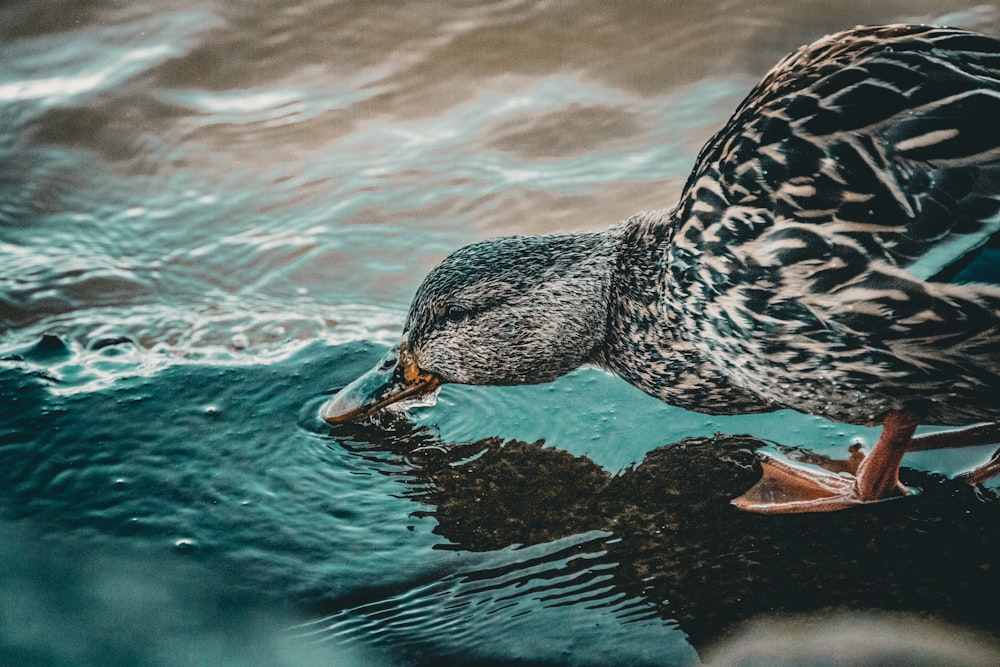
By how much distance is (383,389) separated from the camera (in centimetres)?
402

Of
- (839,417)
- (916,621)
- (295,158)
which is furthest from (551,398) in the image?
(295,158)

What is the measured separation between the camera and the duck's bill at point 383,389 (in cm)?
394

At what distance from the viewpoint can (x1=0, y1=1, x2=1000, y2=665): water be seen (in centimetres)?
302

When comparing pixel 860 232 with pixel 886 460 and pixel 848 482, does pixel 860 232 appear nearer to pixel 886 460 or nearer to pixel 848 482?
pixel 886 460

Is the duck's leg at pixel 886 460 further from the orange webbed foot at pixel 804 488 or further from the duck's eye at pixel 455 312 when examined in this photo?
the duck's eye at pixel 455 312

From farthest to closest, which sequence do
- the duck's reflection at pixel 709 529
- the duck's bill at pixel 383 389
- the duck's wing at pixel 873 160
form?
the duck's bill at pixel 383 389, the duck's wing at pixel 873 160, the duck's reflection at pixel 709 529

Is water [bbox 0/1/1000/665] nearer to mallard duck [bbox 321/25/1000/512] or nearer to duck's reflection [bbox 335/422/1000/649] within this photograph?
duck's reflection [bbox 335/422/1000/649]

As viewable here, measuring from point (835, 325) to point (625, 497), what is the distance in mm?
903

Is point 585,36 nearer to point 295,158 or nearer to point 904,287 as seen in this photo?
point 295,158

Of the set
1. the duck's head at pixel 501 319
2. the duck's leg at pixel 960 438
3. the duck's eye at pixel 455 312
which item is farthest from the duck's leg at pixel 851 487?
the duck's eye at pixel 455 312

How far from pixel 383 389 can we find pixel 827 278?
5.72 ft

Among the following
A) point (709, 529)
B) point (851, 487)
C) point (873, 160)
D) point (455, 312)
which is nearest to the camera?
point (873, 160)

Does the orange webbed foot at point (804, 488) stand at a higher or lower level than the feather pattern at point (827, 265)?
lower

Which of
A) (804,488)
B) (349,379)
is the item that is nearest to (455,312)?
(349,379)
